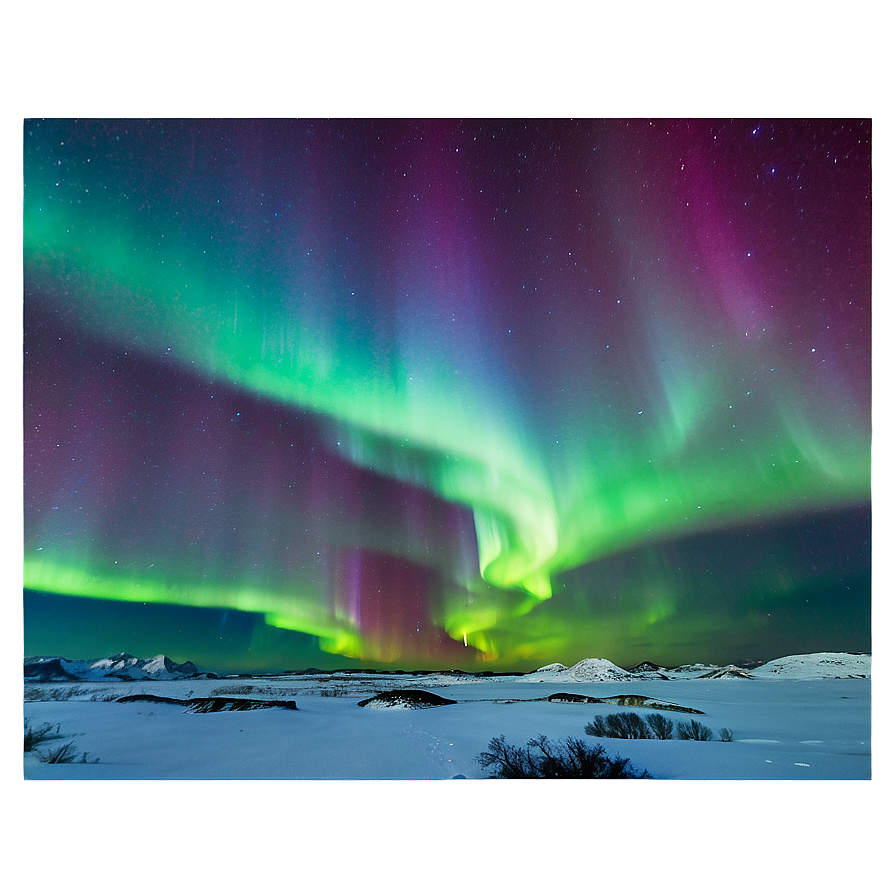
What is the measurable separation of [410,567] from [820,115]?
6.16 ft

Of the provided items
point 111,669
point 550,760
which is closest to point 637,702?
point 550,760

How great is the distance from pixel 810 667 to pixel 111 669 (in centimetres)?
210

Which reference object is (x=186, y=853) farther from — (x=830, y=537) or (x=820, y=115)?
(x=820, y=115)

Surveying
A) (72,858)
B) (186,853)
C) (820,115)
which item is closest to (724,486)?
(820,115)

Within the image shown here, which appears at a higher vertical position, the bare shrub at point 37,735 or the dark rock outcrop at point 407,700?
the dark rock outcrop at point 407,700

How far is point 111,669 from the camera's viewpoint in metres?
2.22

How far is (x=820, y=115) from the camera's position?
2.28 meters

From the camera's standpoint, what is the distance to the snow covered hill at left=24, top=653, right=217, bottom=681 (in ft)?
7.26

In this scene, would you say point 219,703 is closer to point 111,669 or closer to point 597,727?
point 111,669

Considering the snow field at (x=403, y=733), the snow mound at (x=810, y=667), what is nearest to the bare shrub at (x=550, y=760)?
the snow field at (x=403, y=733)

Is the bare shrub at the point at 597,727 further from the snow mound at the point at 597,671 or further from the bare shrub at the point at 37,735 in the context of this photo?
the bare shrub at the point at 37,735

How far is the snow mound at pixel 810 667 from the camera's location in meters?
2.22

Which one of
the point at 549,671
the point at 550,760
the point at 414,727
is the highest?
the point at 549,671

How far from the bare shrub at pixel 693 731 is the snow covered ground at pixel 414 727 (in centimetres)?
1
